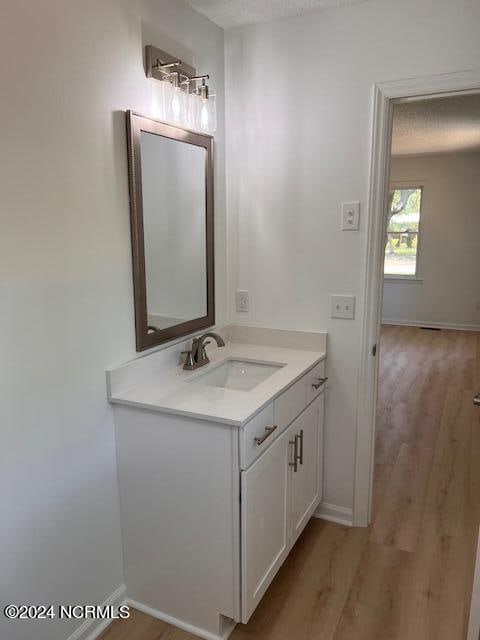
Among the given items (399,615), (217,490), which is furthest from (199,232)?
(399,615)

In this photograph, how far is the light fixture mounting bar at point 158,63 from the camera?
183cm

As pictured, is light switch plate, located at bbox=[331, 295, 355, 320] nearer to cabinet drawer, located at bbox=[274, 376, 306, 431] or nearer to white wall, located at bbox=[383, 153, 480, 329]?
cabinet drawer, located at bbox=[274, 376, 306, 431]

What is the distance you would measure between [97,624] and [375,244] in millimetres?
1921

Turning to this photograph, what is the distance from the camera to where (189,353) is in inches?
84.3

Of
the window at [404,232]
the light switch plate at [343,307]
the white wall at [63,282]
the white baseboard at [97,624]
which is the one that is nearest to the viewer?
the white wall at [63,282]

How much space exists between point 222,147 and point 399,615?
219 centimetres

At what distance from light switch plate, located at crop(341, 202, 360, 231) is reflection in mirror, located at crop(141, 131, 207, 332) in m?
0.65

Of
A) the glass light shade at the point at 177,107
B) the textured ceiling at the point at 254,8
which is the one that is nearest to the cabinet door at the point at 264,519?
the glass light shade at the point at 177,107

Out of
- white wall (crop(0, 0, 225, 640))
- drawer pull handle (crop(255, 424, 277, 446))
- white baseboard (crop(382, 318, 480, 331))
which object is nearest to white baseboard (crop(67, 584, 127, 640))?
white wall (crop(0, 0, 225, 640))

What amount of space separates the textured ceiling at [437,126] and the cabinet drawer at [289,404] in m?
2.27

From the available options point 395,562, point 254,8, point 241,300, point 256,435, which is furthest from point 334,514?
point 254,8

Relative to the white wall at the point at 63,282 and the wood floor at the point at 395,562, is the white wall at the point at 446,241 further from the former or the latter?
the white wall at the point at 63,282

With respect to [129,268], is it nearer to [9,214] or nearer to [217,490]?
[9,214]

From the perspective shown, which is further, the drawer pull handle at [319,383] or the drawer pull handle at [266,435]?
the drawer pull handle at [319,383]
